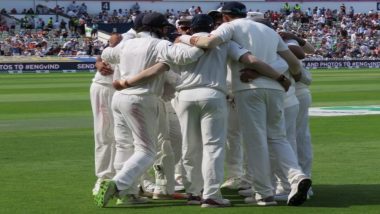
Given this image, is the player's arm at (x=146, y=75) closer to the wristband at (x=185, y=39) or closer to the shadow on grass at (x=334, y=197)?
the wristband at (x=185, y=39)

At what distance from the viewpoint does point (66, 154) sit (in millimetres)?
14141

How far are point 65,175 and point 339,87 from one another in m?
23.2

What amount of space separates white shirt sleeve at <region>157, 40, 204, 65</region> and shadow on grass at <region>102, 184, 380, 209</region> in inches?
63.6

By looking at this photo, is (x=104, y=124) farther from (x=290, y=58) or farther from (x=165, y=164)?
(x=290, y=58)

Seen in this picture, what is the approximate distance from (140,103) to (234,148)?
2007mm

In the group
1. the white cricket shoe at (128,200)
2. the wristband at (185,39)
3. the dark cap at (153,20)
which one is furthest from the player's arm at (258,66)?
the white cricket shoe at (128,200)

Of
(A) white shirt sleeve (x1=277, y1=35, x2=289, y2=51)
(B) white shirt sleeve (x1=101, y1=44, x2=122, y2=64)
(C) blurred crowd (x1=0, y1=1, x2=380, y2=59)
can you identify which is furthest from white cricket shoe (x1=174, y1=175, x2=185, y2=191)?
(C) blurred crowd (x1=0, y1=1, x2=380, y2=59)

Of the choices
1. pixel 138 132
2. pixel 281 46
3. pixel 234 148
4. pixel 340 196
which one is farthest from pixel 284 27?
pixel 138 132

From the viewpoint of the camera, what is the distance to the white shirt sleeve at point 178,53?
892cm

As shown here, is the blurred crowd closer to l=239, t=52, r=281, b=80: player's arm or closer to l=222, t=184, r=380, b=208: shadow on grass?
l=222, t=184, r=380, b=208: shadow on grass

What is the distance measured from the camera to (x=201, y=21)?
363 inches

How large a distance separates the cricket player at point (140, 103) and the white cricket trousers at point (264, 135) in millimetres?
824

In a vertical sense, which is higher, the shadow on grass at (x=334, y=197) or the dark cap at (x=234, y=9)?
the dark cap at (x=234, y=9)

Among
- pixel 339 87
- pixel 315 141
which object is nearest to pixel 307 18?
pixel 339 87
